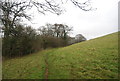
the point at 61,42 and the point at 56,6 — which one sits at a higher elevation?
the point at 56,6

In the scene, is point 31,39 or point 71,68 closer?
point 71,68

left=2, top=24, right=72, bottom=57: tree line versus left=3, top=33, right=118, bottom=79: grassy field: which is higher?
left=2, top=24, right=72, bottom=57: tree line

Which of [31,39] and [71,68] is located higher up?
[31,39]

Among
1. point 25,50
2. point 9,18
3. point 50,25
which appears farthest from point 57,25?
point 9,18

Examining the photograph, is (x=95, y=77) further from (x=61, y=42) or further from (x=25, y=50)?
(x=61, y=42)

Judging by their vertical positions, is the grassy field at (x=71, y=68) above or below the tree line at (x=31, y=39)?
below

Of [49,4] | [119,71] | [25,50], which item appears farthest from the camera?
[25,50]

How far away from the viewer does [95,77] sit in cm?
475

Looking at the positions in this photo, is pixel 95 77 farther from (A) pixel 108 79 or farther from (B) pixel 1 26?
(B) pixel 1 26

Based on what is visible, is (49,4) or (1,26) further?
(1,26)

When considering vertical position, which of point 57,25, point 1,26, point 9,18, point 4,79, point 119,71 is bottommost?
point 4,79

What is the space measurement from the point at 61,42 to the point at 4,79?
108 ft

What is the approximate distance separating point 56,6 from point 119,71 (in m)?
5.65

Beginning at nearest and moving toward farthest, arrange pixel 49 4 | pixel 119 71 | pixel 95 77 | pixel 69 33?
1. pixel 49 4
2. pixel 95 77
3. pixel 119 71
4. pixel 69 33
